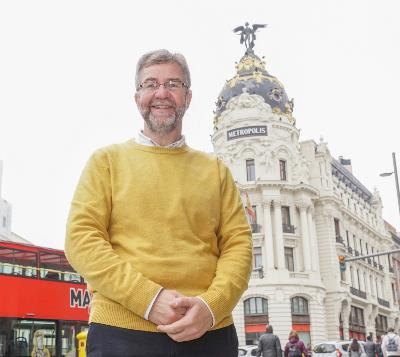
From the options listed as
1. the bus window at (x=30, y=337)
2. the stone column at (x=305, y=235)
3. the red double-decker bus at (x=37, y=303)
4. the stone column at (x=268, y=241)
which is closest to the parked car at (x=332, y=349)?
the red double-decker bus at (x=37, y=303)

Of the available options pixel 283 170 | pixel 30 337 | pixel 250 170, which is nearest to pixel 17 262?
pixel 30 337

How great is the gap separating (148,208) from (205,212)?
31cm

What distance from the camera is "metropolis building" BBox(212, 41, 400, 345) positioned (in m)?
43.4

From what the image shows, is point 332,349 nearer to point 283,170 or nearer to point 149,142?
point 149,142

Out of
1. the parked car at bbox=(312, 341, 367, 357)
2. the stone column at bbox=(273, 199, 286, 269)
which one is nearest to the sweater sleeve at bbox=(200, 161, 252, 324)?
the parked car at bbox=(312, 341, 367, 357)

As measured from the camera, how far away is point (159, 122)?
3.04 meters

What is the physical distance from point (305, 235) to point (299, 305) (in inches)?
229

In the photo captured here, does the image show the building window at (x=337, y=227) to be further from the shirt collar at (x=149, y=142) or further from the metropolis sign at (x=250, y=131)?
the shirt collar at (x=149, y=142)

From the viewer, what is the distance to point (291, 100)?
50688 millimetres

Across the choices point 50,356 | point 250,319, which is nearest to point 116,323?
point 50,356

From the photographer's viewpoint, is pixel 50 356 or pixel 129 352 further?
pixel 50 356

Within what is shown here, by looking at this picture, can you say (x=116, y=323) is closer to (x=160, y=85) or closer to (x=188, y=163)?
(x=188, y=163)

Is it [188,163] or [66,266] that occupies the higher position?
[66,266]

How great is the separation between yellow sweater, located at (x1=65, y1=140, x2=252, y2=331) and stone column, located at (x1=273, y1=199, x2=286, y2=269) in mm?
42019
